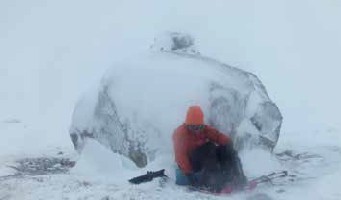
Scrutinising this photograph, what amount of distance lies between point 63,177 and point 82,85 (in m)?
7.67

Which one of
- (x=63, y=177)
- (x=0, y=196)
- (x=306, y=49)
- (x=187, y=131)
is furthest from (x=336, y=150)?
(x=306, y=49)

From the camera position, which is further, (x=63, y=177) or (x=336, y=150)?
(x=336, y=150)

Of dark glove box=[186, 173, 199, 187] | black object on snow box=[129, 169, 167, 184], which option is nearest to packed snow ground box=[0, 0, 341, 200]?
black object on snow box=[129, 169, 167, 184]

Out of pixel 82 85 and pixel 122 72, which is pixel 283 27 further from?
pixel 122 72

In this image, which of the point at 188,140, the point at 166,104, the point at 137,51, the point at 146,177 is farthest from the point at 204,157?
the point at 137,51

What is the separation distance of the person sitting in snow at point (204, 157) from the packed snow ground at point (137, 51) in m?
0.29

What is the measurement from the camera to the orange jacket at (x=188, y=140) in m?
9.88

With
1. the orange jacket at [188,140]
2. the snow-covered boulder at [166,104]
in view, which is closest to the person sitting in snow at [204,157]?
the orange jacket at [188,140]

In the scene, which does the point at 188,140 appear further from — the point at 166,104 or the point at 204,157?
the point at 166,104

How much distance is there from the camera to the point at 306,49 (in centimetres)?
1883

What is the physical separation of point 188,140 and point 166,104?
954 mm

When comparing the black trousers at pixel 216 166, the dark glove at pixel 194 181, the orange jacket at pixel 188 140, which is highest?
the orange jacket at pixel 188 140

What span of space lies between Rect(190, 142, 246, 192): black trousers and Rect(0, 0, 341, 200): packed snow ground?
307mm

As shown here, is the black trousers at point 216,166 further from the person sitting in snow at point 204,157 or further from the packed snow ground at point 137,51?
the packed snow ground at point 137,51
